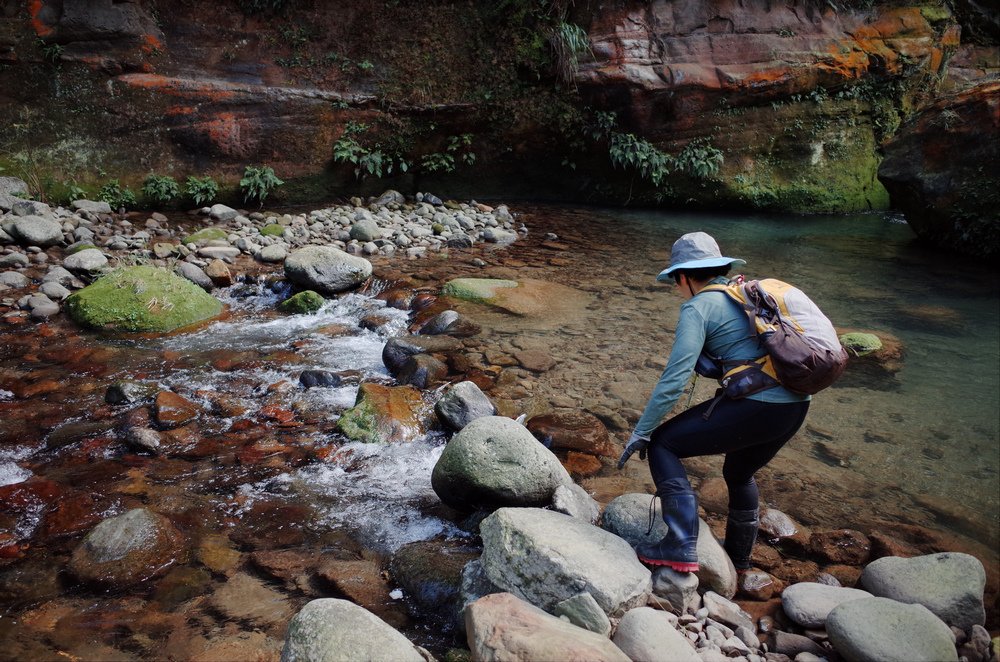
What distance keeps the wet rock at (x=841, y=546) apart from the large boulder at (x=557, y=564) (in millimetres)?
1417

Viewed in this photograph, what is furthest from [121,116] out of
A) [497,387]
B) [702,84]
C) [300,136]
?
[702,84]

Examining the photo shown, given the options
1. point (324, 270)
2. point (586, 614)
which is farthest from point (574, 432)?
point (324, 270)

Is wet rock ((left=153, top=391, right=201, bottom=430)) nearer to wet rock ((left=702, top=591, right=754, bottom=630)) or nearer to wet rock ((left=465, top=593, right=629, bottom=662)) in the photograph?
wet rock ((left=465, top=593, right=629, bottom=662))

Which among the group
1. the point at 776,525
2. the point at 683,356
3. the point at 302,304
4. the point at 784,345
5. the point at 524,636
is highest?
the point at 784,345

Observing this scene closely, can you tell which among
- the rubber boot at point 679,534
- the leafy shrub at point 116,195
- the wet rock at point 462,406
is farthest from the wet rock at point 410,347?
the leafy shrub at point 116,195

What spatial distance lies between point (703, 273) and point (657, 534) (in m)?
1.42

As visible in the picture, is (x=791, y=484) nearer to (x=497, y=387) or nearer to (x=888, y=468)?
→ (x=888, y=468)

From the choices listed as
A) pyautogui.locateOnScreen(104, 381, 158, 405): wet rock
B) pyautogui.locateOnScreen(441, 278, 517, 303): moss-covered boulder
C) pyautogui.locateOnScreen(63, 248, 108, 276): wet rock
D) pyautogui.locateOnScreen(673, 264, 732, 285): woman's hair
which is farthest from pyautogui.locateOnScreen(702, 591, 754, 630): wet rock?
pyautogui.locateOnScreen(63, 248, 108, 276): wet rock

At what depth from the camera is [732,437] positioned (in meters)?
3.13

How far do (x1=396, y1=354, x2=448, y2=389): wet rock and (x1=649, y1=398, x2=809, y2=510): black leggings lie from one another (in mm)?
2946

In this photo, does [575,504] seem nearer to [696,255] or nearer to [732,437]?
[732,437]

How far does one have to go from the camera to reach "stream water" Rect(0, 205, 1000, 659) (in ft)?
10.7

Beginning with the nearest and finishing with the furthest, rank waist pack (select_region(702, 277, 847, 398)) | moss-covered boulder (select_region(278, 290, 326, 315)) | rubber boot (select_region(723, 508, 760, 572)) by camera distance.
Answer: waist pack (select_region(702, 277, 847, 398)) < rubber boot (select_region(723, 508, 760, 572)) < moss-covered boulder (select_region(278, 290, 326, 315))

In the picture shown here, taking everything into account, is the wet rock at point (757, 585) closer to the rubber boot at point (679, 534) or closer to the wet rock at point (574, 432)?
the rubber boot at point (679, 534)
